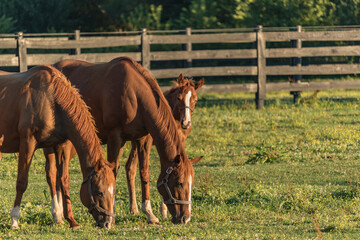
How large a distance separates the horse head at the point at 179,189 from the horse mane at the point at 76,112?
38.7 inches

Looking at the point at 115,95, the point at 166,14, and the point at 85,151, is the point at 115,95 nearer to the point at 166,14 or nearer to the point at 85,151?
the point at 85,151

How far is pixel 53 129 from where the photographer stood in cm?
888

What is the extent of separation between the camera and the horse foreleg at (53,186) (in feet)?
31.3

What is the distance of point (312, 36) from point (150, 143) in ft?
42.7

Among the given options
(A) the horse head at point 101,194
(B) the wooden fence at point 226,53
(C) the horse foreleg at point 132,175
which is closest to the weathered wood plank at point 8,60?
(B) the wooden fence at point 226,53

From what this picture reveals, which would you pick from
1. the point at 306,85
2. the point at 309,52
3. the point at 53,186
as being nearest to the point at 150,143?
the point at 53,186

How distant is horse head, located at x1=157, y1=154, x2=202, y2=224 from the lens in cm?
889

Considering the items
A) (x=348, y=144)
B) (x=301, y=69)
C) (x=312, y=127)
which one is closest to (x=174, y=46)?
(x=301, y=69)

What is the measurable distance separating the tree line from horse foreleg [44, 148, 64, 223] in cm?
2067

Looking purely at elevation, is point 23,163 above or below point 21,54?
below

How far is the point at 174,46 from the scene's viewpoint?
2997cm

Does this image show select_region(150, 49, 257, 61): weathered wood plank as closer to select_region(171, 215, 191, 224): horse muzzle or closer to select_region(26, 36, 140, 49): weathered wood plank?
Result: select_region(26, 36, 140, 49): weathered wood plank

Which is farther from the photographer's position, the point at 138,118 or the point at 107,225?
the point at 138,118

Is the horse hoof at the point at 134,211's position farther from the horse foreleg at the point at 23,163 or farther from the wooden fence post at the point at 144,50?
the wooden fence post at the point at 144,50
